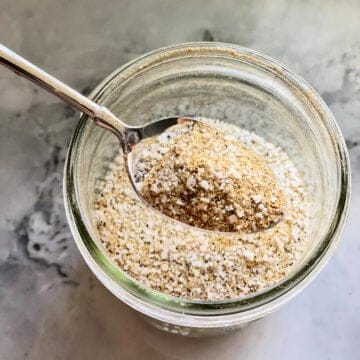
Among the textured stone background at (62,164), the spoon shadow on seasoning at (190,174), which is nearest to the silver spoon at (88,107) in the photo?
the spoon shadow on seasoning at (190,174)

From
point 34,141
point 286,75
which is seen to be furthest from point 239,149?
point 34,141

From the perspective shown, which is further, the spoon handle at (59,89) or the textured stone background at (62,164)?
the textured stone background at (62,164)

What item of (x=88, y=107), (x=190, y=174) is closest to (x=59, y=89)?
(x=88, y=107)

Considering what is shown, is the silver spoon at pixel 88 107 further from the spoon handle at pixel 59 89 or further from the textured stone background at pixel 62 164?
the textured stone background at pixel 62 164

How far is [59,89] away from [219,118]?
29 cm

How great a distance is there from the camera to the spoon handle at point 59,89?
856mm

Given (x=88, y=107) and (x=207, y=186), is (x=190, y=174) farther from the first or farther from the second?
(x=88, y=107)

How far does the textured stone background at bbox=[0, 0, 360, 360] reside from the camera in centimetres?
101

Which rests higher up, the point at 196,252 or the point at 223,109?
the point at 223,109

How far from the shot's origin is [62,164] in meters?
1.09

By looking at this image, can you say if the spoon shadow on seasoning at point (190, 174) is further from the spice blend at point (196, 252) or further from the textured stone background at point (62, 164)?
the textured stone background at point (62, 164)

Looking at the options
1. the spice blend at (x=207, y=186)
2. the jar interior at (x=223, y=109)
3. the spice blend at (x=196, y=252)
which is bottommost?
the spice blend at (x=196, y=252)

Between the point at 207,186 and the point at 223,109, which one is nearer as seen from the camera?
the point at 207,186

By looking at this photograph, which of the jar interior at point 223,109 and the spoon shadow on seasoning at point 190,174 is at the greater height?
the jar interior at point 223,109
